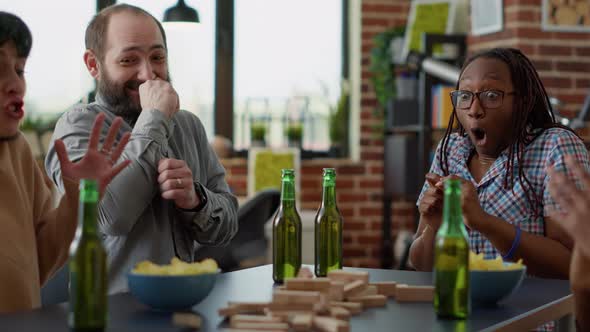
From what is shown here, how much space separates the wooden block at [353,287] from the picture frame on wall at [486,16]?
3531 millimetres

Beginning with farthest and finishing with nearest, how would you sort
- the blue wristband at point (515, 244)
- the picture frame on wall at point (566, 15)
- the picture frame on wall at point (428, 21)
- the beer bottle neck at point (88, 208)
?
the picture frame on wall at point (428, 21)
the picture frame on wall at point (566, 15)
the blue wristband at point (515, 244)
the beer bottle neck at point (88, 208)

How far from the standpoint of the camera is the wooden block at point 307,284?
137cm

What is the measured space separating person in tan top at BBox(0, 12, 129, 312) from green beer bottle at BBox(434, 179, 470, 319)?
654 millimetres

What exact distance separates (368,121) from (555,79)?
1.40 meters

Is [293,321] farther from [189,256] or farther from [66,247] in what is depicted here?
[189,256]

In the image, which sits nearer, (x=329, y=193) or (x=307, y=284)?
(x=307, y=284)

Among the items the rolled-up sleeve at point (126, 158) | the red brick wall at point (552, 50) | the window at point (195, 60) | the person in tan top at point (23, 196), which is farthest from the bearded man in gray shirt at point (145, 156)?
the window at point (195, 60)

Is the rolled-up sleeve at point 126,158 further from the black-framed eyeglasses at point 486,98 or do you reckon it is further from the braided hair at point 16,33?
the black-framed eyeglasses at point 486,98

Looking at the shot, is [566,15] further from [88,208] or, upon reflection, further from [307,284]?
[88,208]

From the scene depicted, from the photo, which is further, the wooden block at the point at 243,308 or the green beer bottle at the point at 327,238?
the green beer bottle at the point at 327,238

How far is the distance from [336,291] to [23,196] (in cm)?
70

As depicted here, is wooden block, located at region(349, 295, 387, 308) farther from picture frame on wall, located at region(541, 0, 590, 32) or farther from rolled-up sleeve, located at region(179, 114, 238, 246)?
picture frame on wall, located at region(541, 0, 590, 32)

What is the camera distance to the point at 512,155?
2.04 meters

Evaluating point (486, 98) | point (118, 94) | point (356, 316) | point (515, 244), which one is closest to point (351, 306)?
point (356, 316)
